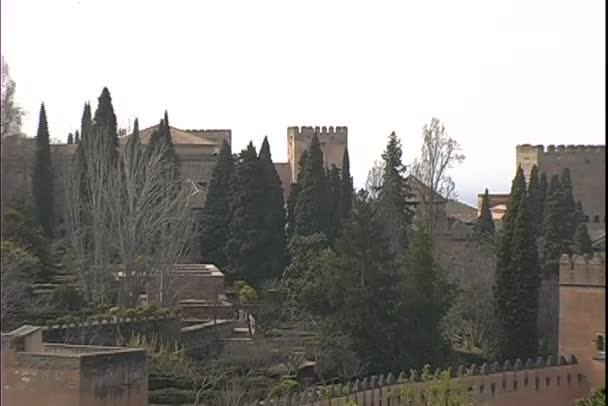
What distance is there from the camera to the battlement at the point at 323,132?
3325 cm

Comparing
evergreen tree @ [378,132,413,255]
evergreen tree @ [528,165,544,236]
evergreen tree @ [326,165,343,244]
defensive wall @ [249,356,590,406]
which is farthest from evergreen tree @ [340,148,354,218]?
defensive wall @ [249,356,590,406]

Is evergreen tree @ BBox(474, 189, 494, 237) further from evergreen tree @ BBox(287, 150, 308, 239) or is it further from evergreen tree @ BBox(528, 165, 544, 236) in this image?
evergreen tree @ BBox(287, 150, 308, 239)

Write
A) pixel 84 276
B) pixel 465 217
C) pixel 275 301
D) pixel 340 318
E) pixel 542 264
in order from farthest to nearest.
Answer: pixel 465 217 < pixel 542 264 < pixel 275 301 < pixel 84 276 < pixel 340 318

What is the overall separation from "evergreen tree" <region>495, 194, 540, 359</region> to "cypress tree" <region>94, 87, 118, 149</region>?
7.50 meters

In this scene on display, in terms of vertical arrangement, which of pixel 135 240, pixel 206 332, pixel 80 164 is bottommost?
pixel 206 332

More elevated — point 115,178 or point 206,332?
point 115,178

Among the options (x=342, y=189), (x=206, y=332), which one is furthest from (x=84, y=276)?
(x=342, y=189)

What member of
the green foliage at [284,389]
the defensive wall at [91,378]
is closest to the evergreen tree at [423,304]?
the green foliage at [284,389]

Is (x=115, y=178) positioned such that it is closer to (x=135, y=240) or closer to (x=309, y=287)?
(x=135, y=240)

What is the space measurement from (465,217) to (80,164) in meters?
15.1

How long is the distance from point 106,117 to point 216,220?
3.07 m

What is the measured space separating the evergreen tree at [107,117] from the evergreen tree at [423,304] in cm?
634

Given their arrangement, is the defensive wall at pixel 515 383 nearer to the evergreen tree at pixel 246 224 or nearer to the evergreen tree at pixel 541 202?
the evergreen tree at pixel 541 202

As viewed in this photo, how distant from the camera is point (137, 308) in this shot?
49.4ft
